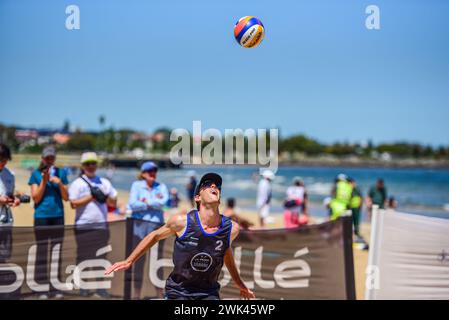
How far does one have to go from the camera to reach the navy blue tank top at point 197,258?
474 centimetres

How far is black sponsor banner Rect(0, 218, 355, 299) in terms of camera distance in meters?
6.84

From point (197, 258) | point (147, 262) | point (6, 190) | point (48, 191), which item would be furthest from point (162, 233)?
point (48, 191)

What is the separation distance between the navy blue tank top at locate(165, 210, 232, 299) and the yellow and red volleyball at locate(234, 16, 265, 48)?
404cm

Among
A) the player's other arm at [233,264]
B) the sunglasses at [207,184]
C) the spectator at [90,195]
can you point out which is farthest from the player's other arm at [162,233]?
the spectator at [90,195]

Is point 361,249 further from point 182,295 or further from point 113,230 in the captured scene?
point 182,295

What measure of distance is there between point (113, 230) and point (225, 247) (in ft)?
8.94

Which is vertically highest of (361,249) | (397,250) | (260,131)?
(260,131)

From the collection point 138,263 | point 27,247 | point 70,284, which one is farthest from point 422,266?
point 27,247

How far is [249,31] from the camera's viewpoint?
8.19 meters

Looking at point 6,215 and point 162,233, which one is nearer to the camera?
point 162,233

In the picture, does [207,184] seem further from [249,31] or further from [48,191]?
[249,31]

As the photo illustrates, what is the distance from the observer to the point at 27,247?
6801mm

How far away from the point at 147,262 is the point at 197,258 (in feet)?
8.94

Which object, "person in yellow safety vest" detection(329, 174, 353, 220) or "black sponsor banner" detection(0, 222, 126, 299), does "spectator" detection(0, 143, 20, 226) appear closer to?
"black sponsor banner" detection(0, 222, 126, 299)
